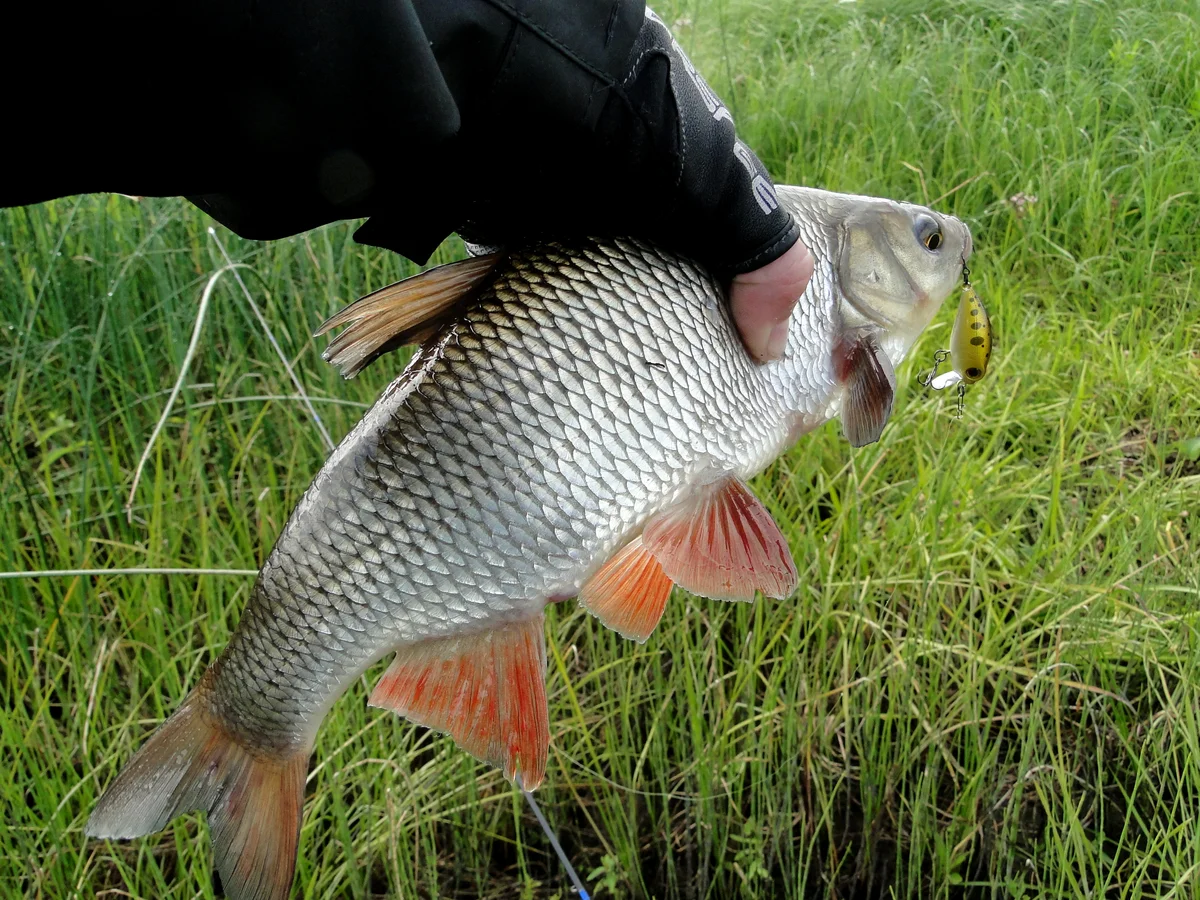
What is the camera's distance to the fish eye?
1.59 metres

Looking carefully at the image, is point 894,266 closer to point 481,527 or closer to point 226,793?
point 481,527

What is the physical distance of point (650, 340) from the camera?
4.18 ft

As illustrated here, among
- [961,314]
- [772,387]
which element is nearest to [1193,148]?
[961,314]

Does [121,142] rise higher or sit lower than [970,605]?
higher

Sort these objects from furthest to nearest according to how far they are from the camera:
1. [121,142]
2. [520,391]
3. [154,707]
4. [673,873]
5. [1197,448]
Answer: [1197,448] < [154,707] < [673,873] < [520,391] < [121,142]

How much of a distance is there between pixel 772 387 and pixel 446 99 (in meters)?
0.69

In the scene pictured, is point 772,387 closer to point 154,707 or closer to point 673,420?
point 673,420

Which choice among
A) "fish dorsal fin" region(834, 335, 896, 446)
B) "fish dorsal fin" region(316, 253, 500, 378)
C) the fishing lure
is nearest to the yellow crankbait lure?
the fishing lure

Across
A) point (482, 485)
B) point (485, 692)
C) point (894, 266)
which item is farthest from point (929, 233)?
point (485, 692)

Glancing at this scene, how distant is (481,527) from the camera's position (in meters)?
1.16

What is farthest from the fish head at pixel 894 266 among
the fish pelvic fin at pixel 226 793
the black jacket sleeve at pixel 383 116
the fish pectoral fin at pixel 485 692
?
the fish pelvic fin at pixel 226 793

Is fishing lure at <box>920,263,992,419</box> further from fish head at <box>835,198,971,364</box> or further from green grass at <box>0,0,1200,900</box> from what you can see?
green grass at <box>0,0,1200,900</box>

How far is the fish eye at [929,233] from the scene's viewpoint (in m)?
1.59

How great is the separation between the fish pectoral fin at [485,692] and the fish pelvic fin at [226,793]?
0.53 feet
